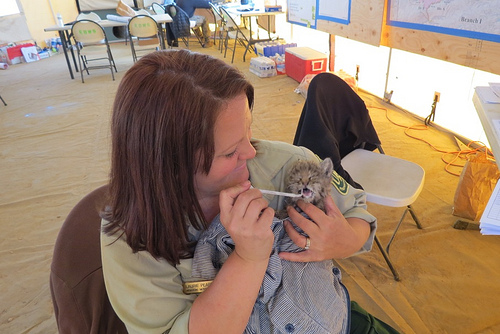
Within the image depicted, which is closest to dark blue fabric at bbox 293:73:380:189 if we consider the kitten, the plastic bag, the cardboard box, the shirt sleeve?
the kitten

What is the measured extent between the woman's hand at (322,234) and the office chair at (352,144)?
1.85 ft

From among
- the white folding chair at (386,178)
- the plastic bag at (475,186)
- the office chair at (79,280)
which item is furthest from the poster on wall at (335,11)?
the office chair at (79,280)

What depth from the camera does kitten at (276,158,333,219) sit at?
91cm

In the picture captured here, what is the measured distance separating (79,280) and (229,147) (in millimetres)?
467

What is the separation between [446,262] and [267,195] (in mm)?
1474

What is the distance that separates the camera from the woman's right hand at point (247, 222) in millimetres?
669

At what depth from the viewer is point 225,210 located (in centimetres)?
69

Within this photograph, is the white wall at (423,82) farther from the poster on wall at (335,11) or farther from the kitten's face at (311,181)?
the kitten's face at (311,181)

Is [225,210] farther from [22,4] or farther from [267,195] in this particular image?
[22,4]

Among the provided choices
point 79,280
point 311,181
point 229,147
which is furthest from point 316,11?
point 79,280

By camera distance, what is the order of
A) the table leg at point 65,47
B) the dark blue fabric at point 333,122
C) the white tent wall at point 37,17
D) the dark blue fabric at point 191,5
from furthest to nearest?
the white tent wall at point 37,17, the dark blue fabric at point 191,5, the table leg at point 65,47, the dark blue fabric at point 333,122

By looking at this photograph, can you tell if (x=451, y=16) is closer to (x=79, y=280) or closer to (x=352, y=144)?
(x=352, y=144)

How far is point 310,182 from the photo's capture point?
911 mm

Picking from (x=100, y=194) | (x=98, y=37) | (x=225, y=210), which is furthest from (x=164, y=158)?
(x=98, y=37)
